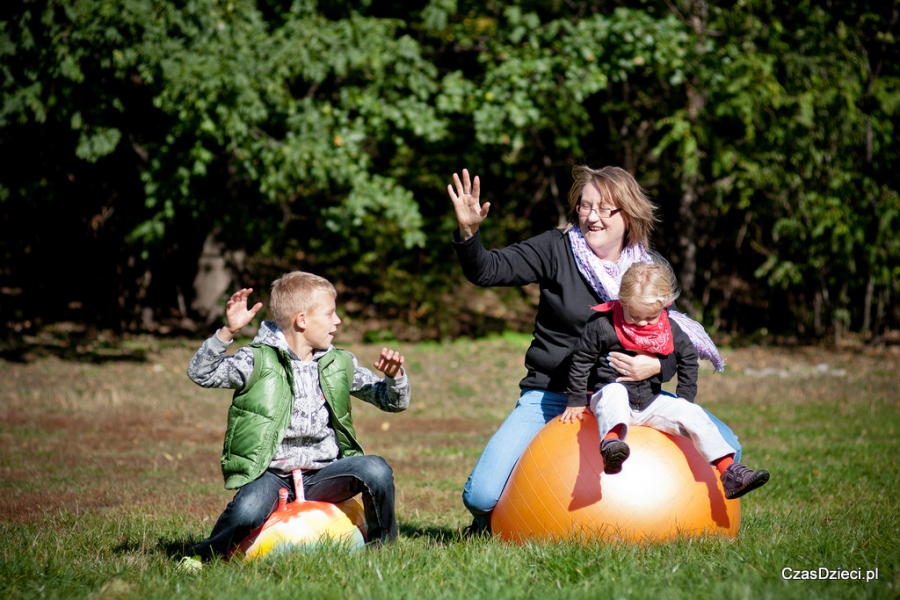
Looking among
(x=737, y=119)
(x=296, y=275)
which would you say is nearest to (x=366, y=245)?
(x=737, y=119)

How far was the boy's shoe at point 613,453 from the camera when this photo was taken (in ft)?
13.5

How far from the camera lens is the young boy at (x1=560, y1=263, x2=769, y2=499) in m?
4.43

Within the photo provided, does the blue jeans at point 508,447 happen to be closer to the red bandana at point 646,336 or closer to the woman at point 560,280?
the woman at point 560,280

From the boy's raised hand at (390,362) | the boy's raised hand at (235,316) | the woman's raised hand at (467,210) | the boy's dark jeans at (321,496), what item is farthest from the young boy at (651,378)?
the boy's raised hand at (235,316)

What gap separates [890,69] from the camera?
15.7m

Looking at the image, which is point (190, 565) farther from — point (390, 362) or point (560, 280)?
point (560, 280)

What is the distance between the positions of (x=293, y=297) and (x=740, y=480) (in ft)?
8.05

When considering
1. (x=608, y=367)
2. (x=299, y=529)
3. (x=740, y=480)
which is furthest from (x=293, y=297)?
(x=740, y=480)

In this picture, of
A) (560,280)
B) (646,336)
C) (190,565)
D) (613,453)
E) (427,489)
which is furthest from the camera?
(427,489)

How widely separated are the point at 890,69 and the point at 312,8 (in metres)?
10.1

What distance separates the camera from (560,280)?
201 inches

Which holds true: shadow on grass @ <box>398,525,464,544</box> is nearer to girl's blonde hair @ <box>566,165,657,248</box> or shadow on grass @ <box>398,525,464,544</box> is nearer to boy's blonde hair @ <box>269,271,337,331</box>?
boy's blonde hair @ <box>269,271,337,331</box>

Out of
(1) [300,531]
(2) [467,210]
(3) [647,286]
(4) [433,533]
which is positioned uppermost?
(2) [467,210]

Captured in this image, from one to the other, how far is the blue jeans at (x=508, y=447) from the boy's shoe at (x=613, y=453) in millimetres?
784
